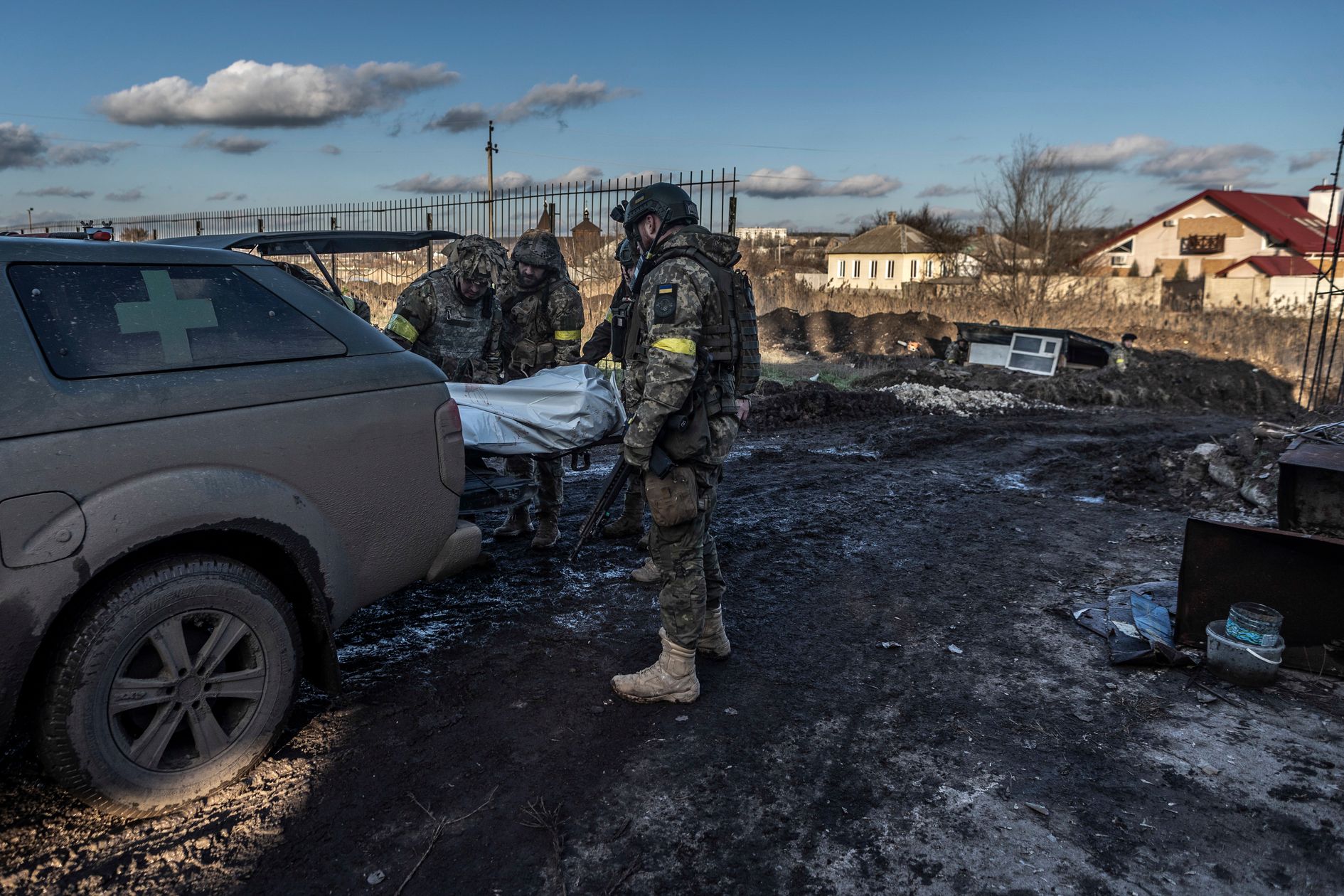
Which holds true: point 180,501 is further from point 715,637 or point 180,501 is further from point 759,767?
point 715,637

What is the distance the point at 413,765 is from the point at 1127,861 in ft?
7.94

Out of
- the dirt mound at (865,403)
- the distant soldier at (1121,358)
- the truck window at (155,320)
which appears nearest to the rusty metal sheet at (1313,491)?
the truck window at (155,320)

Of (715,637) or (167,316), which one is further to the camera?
(715,637)

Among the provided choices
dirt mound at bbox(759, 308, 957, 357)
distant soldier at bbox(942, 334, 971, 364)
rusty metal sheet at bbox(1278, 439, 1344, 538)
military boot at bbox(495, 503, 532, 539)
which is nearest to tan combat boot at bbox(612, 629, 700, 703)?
military boot at bbox(495, 503, 532, 539)

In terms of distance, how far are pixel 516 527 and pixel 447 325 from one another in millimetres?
1521

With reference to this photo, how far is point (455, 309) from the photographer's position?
540 cm

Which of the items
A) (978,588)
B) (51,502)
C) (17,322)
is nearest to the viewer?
(51,502)

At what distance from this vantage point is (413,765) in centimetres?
292

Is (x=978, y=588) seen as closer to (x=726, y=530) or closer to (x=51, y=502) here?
(x=726, y=530)

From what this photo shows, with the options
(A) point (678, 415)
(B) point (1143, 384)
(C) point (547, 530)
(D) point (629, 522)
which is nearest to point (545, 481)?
(C) point (547, 530)

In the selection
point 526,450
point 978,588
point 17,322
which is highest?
point 17,322

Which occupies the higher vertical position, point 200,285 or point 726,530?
point 200,285

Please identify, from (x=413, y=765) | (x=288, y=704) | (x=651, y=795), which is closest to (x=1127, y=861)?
(x=651, y=795)

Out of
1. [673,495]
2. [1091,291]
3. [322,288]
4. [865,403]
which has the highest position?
[1091,291]
